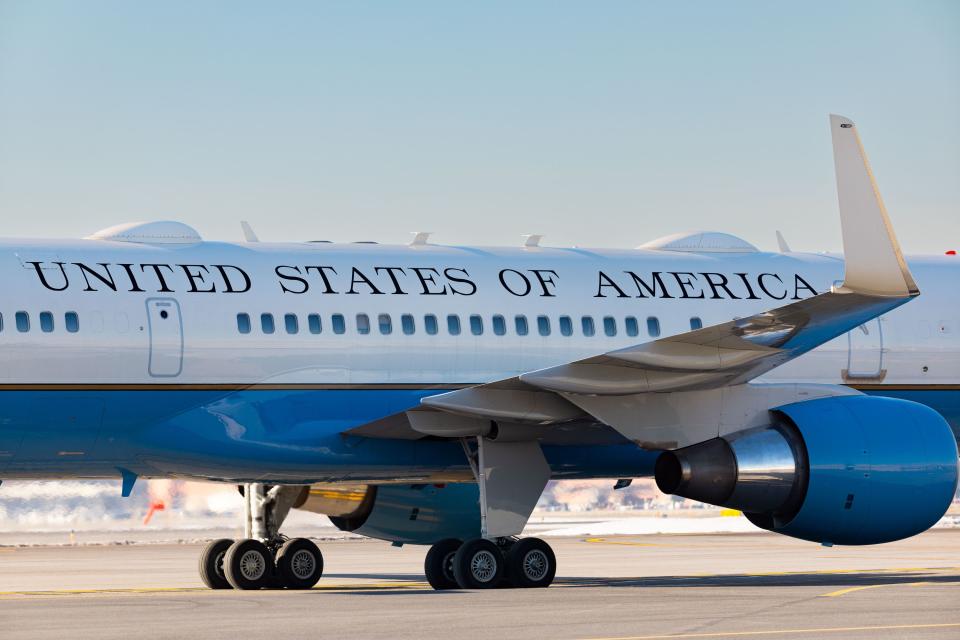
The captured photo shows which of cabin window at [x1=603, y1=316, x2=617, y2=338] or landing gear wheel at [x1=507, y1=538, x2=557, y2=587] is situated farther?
cabin window at [x1=603, y1=316, x2=617, y2=338]

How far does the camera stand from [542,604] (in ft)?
60.6

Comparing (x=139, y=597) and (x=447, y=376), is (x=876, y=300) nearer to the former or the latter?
(x=447, y=376)

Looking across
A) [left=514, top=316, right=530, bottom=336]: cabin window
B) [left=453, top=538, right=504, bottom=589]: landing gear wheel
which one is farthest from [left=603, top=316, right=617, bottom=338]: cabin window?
[left=453, top=538, right=504, bottom=589]: landing gear wheel

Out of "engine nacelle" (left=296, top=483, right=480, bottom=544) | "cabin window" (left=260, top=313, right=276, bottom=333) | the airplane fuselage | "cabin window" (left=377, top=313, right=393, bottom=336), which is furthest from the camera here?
"engine nacelle" (left=296, top=483, right=480, bottom=544)

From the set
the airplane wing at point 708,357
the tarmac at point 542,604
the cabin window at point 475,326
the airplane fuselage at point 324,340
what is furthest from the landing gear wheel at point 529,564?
the cabin window at point 475,326

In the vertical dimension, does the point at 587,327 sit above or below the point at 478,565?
above

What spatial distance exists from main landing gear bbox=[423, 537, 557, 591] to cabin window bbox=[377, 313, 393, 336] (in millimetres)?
3289

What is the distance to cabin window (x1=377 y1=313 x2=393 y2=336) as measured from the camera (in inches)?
934

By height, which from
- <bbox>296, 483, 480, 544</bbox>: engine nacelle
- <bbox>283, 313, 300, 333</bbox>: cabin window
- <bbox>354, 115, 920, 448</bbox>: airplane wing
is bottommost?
<bbox>296, 483, 480, 544</bbox>: engine nacelle

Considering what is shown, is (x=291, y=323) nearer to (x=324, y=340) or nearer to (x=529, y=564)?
(x=324, y=340)

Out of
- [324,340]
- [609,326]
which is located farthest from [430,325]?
[609,326]

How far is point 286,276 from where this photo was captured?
23516mm

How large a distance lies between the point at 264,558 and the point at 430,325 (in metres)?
4.69

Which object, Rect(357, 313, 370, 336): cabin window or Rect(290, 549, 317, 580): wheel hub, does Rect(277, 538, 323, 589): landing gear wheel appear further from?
Rect(357, 313, 370, 336): cabin window
